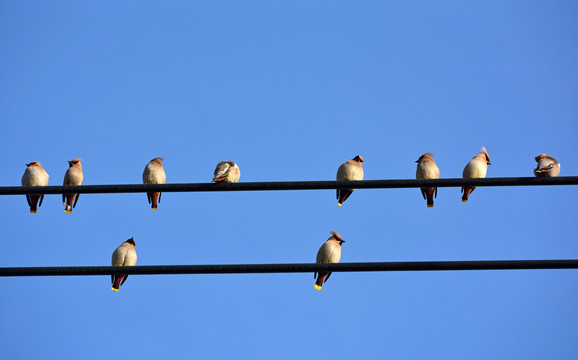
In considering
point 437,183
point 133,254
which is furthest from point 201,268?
point 133,254

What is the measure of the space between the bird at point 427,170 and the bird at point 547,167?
6.19ft

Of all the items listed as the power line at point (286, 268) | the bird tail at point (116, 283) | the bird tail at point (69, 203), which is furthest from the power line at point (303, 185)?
the bird tail at point (69, 203)

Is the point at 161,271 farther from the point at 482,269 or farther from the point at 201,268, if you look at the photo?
the point at 482,269

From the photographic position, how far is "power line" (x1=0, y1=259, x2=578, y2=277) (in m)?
5.45

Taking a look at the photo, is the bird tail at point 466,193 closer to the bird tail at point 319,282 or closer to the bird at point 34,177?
the bird tail at point 319,282

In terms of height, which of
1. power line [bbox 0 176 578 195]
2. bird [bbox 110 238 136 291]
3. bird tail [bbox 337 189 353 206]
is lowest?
bird [bbox 110 238 136 291]

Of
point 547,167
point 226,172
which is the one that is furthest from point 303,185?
point 547,167

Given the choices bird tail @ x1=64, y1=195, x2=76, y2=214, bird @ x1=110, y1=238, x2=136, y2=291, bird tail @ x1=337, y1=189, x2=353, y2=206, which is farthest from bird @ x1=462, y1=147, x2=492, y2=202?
bird tail @ x1=64, y1=195, x2=76, y2=214

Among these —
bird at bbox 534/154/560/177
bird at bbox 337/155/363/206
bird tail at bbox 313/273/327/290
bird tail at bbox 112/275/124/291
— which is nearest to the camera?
bird at bbox 534/154/560/177

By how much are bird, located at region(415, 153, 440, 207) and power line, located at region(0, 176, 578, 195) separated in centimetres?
393

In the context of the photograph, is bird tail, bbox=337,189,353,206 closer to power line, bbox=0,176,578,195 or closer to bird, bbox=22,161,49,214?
power line, bbox=0,176,578,195

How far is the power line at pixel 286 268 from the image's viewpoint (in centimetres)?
545

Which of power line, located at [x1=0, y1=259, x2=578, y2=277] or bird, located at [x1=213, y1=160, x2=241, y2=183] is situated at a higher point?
bird, located at [x1=213, y1=160, x2=241, y2=183]

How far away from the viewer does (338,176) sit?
969 centimetres
